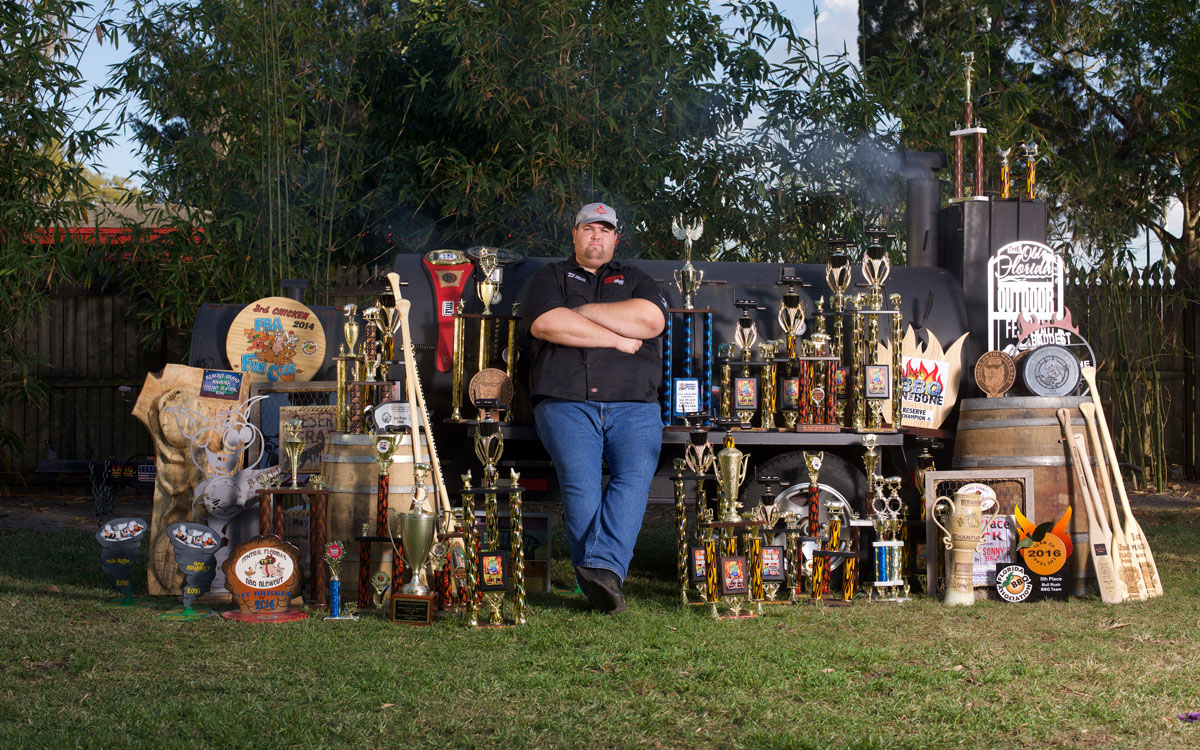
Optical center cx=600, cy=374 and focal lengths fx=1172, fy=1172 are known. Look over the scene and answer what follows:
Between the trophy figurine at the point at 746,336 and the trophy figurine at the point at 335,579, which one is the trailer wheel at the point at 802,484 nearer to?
the trophy figurine at the point at 746,336

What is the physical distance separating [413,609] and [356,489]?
729 millimetres

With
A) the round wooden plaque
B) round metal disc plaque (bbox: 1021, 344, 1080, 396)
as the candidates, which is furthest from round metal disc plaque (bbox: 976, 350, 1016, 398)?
the round wooden plaque

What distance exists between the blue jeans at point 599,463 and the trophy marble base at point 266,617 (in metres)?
1.11

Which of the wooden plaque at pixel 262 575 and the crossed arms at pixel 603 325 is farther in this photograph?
the crossed arms at pixel 603 325

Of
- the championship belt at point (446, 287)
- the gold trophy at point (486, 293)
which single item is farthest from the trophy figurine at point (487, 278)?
the championship belt at point (446, 287)

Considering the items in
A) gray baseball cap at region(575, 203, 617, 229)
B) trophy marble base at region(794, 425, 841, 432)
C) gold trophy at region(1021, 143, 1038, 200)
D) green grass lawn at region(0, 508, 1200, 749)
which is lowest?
green grass lawn at region(0, 508, 1200, 749)

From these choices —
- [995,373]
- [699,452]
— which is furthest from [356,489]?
A: [995,373]

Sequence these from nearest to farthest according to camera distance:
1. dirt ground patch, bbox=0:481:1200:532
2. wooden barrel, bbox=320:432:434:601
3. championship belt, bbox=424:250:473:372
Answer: wooden barrel, bbox=320:432:434:601 → championship belt, bbox=424:250:473:372 → dirt ground patch, bbox=0:481:1200:532

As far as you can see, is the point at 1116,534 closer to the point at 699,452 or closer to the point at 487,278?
the point at 699,452

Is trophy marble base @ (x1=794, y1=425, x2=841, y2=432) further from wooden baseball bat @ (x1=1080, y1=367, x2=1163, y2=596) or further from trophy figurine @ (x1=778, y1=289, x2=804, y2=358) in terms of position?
wooden baseball bat @ (x1=1080, y1=367, x2=1163, y2=596)

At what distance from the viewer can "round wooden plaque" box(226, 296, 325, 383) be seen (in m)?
5.85

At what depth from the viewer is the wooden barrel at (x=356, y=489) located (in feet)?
16.0

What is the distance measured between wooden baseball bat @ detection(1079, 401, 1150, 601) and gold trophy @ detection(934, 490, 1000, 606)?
1.93ft

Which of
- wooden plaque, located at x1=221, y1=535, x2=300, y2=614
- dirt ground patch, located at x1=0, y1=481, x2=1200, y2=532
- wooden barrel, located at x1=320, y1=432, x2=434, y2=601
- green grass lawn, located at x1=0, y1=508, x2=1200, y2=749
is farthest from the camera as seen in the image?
dirt ground patch, located at x1=0, y1=481, x2=1200, y2=532
